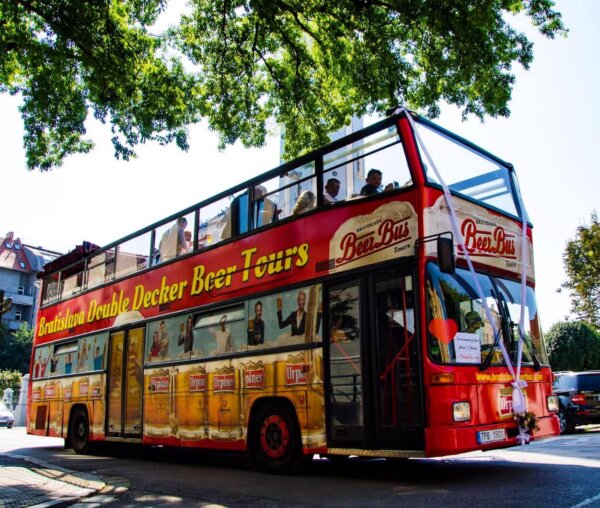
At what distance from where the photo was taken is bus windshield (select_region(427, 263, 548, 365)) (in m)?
6.56

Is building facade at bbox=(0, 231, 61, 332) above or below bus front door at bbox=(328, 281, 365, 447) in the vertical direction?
above

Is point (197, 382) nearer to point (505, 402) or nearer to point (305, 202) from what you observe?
point (305, 202)

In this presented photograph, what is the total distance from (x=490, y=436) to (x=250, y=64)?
456 inches

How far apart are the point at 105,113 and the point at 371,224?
29.0 feet

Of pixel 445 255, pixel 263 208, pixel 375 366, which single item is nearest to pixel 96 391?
pixel 263 208

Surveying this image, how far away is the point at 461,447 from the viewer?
618 cm

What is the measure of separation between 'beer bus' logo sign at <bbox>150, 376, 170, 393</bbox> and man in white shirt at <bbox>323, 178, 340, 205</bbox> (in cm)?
475

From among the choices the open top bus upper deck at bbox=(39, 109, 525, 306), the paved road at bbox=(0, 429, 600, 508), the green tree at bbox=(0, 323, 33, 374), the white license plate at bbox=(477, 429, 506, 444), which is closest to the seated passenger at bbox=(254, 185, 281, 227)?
the open top bus upper deck at bbox=(39, 109, 525, 306)

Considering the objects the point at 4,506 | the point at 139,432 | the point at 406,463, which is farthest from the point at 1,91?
the point at 406,463

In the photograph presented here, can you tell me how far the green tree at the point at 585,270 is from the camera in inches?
1204

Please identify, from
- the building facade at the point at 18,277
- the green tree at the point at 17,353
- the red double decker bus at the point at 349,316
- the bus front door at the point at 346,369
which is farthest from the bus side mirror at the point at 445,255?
the building facade at the point at 18,277

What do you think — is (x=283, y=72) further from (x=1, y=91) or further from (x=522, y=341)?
(x=522, y=341)

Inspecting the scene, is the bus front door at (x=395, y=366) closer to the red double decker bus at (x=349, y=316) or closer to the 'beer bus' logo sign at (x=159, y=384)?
the red double decker bus at (x=349, y=316)

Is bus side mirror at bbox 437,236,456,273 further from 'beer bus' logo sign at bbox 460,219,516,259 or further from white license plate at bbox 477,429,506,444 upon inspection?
white license plate at bbox 477,429,506,444
